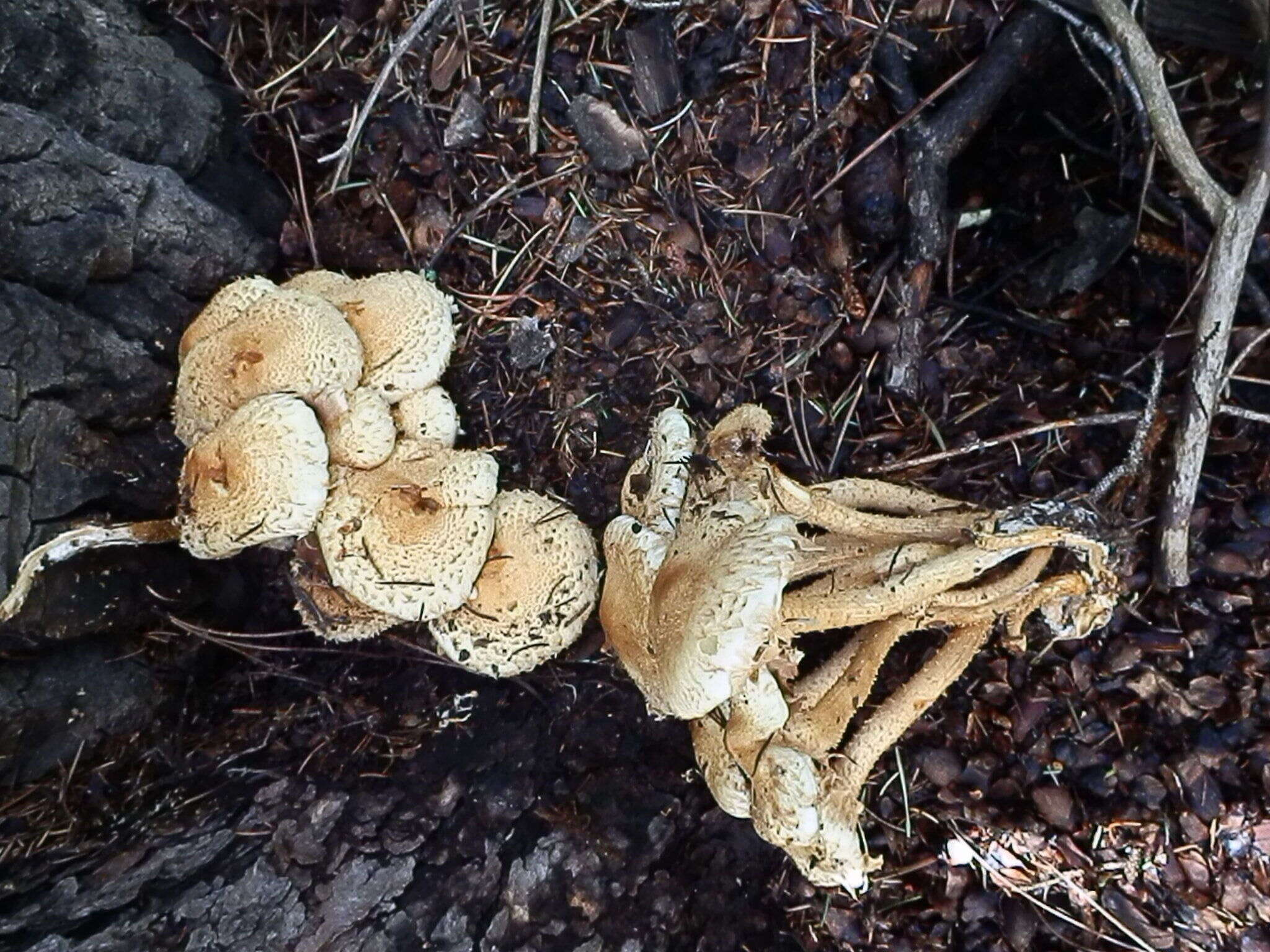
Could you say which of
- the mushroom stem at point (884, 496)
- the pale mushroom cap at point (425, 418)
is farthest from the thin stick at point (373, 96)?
the mushroom stem at point (884, 496)

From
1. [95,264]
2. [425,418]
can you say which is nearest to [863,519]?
[425,418]

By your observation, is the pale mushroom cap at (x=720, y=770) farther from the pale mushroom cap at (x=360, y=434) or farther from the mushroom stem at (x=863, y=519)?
the pale mushroom cap at (x=360, y=434)

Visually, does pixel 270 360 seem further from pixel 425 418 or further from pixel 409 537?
pixel 409 537

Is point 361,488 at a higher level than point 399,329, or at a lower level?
lower

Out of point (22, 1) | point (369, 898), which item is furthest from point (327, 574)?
point (22, 1)

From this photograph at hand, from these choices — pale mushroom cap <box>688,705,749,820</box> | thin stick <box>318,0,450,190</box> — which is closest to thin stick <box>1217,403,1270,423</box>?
pale mushroom cap <box>688,705,749,820</box>

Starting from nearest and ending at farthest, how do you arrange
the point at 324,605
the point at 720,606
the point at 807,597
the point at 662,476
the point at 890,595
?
the point at 720,606 < the point at 890,595 < the point at 807,597 < the point at 662,476 < the point at 324,605

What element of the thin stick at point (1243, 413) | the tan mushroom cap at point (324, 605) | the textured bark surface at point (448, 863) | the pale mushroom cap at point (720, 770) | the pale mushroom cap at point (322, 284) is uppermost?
the thin stick at point (1243, 413)
